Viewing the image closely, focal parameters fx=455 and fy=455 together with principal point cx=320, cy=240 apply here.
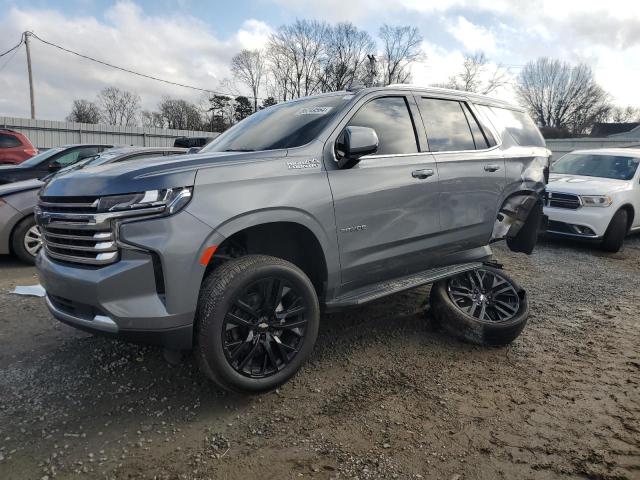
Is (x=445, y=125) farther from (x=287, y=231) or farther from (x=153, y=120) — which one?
(x=153, y=120)

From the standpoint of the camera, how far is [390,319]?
4199mm

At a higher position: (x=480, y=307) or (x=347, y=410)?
(x=480, y=307)

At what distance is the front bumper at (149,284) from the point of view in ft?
7.59

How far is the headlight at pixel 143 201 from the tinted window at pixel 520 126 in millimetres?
3406

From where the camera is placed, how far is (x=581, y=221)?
24.4 ft

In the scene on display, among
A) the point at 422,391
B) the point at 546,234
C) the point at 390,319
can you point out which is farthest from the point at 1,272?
the point at 546,234

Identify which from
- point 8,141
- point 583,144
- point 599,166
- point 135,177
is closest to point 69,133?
point 8,141

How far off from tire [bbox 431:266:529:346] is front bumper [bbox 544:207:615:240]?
Answer: 4.31m

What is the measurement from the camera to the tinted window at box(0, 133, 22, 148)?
12133mm

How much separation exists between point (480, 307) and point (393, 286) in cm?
109

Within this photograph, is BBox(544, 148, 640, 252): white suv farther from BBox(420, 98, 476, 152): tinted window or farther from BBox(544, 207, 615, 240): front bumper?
BBox(420, 98, 476, 152): tinted window

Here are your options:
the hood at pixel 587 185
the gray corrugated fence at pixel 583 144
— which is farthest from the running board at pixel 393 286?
the gray corrugated fence at pixel 583 144

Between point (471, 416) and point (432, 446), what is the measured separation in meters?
0.42

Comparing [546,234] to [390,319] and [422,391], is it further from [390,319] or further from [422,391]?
[422,391]
